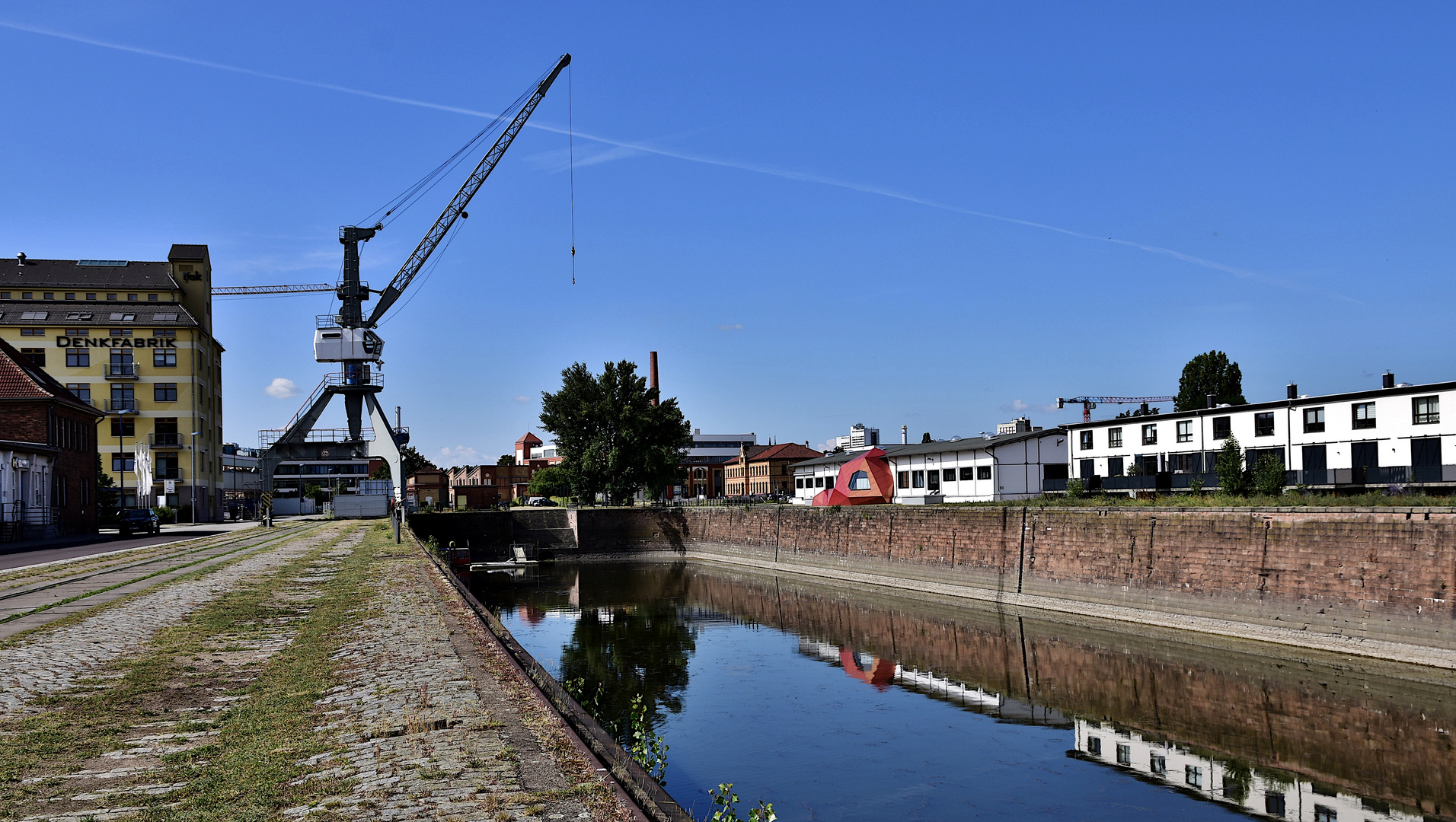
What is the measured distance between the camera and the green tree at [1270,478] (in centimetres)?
3575

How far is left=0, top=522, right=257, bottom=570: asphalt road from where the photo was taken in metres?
32.8

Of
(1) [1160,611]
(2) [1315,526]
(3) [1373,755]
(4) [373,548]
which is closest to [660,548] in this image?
(4) [373,548]

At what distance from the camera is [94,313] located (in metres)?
71.5

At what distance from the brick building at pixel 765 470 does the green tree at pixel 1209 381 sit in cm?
4733

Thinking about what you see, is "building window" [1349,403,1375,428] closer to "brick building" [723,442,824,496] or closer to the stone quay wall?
the stone quay wall

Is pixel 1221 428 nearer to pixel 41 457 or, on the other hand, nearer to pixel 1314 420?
pixel 1314 420

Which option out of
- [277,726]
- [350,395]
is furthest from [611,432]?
[277,726]

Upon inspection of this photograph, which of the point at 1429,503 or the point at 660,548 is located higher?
the point at 1429,503

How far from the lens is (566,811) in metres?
7.32

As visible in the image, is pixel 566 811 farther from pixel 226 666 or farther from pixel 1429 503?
pixel 1429 503

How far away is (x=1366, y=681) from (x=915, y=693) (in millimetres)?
9438

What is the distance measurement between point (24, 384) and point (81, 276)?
36.8 metres

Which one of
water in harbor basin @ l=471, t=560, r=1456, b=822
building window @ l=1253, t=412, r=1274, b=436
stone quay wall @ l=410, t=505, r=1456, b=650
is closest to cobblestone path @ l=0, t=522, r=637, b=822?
water in harbor basin @ l=471, t=560, r=1456, b=822

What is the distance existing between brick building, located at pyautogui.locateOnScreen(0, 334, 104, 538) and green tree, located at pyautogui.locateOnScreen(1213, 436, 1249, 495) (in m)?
51.4
